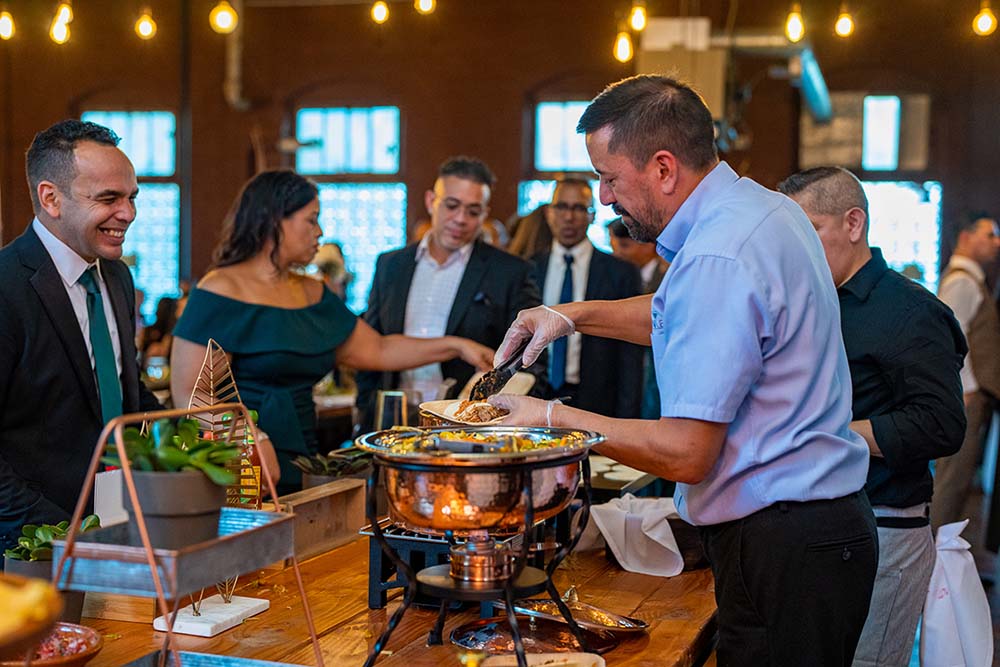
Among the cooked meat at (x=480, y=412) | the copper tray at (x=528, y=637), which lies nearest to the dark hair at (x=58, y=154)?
the cooked meat at (x=480, y=412)

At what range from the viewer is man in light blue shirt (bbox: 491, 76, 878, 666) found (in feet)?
5.89

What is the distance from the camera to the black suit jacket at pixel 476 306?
4.17m

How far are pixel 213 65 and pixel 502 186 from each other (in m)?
3.10

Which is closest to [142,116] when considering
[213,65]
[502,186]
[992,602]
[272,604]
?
[213,65]

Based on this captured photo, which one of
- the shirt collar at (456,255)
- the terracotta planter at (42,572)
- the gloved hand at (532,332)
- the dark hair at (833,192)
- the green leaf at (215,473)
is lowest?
the terracotta planter at (42,572)

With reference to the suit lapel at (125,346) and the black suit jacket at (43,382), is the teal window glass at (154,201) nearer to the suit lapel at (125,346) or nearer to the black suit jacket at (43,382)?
the suit lapel at (125,346)

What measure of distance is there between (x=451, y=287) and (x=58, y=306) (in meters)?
1.97

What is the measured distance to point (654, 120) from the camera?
6.28ft

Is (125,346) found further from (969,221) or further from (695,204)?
(969,221)

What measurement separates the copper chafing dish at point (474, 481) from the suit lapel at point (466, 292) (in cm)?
256

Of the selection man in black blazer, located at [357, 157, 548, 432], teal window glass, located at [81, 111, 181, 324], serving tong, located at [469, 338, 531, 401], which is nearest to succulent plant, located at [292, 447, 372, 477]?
serving tong, located at [469, 338, 531, 401]

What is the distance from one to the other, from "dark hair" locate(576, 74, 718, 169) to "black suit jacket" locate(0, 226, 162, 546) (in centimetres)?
131

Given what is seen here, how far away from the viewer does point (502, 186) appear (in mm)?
10234

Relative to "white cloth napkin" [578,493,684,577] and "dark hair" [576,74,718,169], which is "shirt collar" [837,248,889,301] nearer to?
"white cloth napkin" [578,493,684,577]
